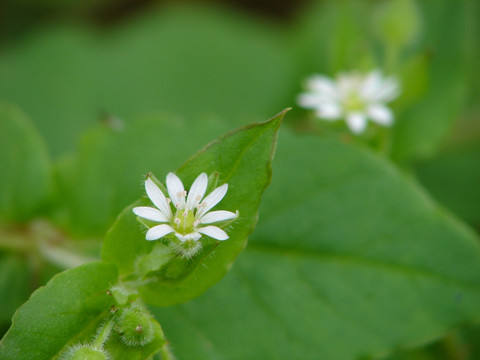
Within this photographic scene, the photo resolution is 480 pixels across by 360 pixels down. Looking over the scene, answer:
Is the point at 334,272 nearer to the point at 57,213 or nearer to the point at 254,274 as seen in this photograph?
the point at 254,274

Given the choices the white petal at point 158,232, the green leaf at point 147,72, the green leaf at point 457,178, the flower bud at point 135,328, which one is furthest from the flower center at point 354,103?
the flower bud at point 135,328

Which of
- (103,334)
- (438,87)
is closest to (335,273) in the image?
(103,334)

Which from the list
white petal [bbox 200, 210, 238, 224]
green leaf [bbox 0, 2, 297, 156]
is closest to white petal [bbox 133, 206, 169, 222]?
white petal [bbox 200, 210, 238, 224]

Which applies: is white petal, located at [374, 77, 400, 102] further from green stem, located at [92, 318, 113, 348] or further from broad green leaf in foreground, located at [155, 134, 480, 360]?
green stem, located at [92, 318, 113, 348]

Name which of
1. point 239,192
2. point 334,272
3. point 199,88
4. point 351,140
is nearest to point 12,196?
point 239,192

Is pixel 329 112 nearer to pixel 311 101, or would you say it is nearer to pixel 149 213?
pixel 311 101
